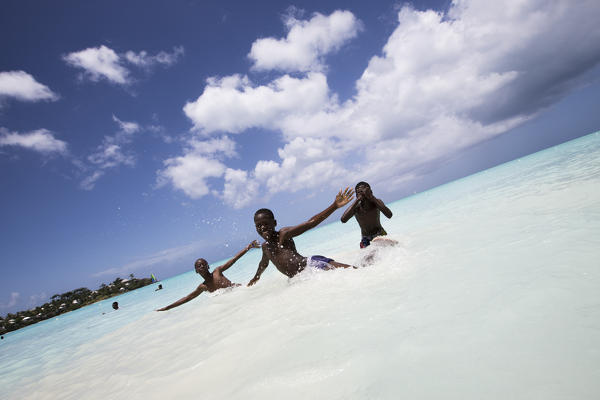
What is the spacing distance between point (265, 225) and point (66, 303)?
53349mm

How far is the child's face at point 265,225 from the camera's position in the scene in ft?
16.5

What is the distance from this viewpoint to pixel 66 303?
4131 cm

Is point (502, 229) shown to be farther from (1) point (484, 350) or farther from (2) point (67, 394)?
(2) point (67, 394)

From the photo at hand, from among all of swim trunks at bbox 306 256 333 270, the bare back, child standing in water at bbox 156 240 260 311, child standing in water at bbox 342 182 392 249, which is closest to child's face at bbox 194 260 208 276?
child standing in water at bbox 156 240 260 311

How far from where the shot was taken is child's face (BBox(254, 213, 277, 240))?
→ 5.02 metres

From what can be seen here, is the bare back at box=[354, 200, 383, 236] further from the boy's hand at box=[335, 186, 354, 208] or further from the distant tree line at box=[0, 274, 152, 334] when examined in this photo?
the distant tree line at box=[0, 274, 152, 334]

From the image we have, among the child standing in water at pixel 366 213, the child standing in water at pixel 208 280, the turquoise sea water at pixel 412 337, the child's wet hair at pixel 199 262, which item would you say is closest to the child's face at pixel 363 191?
the child standing in water at pixel 366 213

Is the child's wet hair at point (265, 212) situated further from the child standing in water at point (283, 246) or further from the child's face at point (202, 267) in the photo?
the child's face at point (202, 267)

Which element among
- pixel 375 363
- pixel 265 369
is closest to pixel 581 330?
pixel 375 363

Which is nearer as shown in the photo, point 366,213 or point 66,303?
point 366,213

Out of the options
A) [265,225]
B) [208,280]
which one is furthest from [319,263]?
[208,280]

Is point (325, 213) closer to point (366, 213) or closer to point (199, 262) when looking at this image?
point (366, 213)

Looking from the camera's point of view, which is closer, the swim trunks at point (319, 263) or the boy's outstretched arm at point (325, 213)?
the boy's outstretched arm at point (325, 213)

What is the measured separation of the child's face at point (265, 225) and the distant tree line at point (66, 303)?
4729 cm
